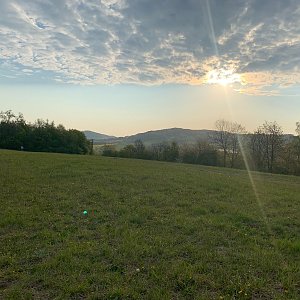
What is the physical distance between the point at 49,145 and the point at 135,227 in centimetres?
7894

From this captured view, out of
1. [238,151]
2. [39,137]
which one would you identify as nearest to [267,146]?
[238,151]

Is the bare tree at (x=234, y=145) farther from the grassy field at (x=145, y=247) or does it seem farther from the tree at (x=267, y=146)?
the grassy field at (x=145, y=247)

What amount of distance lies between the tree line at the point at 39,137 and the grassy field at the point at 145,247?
7174cm

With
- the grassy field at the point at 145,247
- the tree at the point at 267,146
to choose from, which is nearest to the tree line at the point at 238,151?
the tree at the point at 267,146

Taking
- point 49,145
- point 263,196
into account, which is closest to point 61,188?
point 263,196

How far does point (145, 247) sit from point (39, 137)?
3203 inches

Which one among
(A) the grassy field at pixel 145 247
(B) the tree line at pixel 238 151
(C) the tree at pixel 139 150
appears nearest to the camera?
(A) the grassy field at pixel 145 247

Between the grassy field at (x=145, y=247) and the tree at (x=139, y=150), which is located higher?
the tree at (x=139, y=150)

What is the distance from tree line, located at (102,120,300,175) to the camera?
62.8m

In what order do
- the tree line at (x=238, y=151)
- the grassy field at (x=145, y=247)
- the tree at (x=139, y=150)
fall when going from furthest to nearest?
the tree at (x=139, y=150), the tree line at (x=238, y=151), the grassy field at (x=145, y=247)

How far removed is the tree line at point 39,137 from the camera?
270 feet

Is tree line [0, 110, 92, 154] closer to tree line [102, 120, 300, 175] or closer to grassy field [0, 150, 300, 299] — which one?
tree line [102, 120, 300, 175]

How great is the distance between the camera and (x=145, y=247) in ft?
26.4

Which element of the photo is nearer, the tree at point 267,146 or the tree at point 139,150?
the tree at point 267,146
